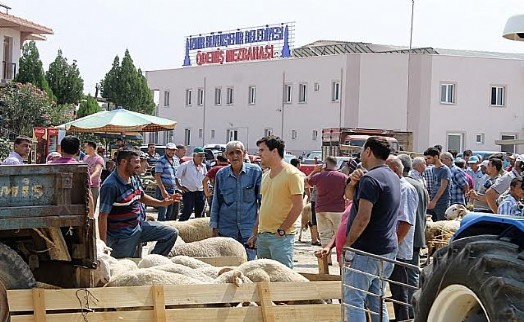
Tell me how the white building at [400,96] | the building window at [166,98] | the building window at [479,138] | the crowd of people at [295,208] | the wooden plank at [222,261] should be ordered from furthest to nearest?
the building window at [166,98] < the building window at [479,138] < the white building at [400,96] < the wooden plank at [222,261] < the crowd of people at [295,208]

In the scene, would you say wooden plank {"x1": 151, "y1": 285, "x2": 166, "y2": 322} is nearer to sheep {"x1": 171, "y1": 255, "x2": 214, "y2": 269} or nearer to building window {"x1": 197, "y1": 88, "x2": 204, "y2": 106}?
sheep {"x1": 171, "y1": 255, "x2": 214, "y2": 269}

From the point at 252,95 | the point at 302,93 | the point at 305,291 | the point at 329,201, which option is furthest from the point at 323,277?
the point at 252,95

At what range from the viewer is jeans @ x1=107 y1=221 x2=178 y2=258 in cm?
1032

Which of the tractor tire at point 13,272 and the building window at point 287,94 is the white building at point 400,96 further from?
the tractor tire at point 13,272

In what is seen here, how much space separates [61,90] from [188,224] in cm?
3975

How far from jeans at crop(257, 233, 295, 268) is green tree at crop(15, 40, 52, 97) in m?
38.3

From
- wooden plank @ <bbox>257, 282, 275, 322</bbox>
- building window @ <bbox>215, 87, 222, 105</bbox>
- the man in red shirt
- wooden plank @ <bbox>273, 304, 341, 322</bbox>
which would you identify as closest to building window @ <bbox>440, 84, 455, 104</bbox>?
building window @ <bbox>215, 87, 222, 105</bbox>

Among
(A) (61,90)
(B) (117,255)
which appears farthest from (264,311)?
(A) (61,90)

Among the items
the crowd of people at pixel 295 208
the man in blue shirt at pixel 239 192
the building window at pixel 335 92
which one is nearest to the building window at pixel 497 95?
Answer: the building window at pixel 335 92

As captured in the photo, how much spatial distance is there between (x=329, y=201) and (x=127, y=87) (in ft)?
144

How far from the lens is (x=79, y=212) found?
838 centimetres

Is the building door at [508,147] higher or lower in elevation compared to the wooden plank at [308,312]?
higher

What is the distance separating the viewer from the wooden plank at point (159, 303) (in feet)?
24.8

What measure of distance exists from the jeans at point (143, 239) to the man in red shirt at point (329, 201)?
5.21m
